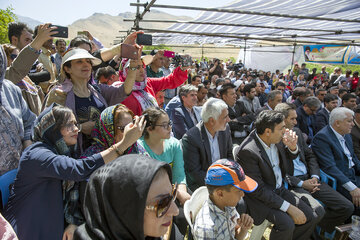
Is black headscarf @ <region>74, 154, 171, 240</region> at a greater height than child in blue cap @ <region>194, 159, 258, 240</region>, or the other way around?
black headscarf @ <region>74, 154, 171, 240</region>

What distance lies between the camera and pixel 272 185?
2.76 m

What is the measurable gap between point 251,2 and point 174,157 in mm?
3580

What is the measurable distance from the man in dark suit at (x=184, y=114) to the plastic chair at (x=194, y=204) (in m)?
1.72

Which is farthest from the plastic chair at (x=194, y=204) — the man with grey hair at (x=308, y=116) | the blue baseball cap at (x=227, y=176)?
the man with grey hair at (x=308, y=116)

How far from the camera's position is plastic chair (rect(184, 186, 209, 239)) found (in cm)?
203

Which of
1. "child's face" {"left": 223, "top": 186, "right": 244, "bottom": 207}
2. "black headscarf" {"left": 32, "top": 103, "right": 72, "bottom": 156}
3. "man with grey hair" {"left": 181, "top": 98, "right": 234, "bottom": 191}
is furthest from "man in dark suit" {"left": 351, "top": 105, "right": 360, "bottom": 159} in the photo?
"black headscarf" {"left": 32, "top": 103, "right": 72, "bottom": 156}

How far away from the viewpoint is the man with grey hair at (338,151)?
10.8 ft

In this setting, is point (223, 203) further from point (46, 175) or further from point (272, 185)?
point (46, 175)

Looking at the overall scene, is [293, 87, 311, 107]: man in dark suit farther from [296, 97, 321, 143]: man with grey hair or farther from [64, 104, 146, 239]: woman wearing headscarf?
[64, 104, 146, 239]: woman wearing headscarf

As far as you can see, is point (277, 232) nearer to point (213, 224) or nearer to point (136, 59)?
point (213, 224)

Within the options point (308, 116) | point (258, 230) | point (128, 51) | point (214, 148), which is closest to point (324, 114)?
point (308, 116)

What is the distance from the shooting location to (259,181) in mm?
2660

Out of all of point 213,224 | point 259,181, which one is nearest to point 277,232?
point 259,181

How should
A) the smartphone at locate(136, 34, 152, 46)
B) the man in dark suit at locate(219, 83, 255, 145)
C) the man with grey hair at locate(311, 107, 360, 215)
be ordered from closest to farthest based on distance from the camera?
the smartphone at locate(136, 34, 152, 46) < the man with grey hair at locate(311, 107, 360, 215) < the man in dark suit at locate(219, 83, 255, 145)
